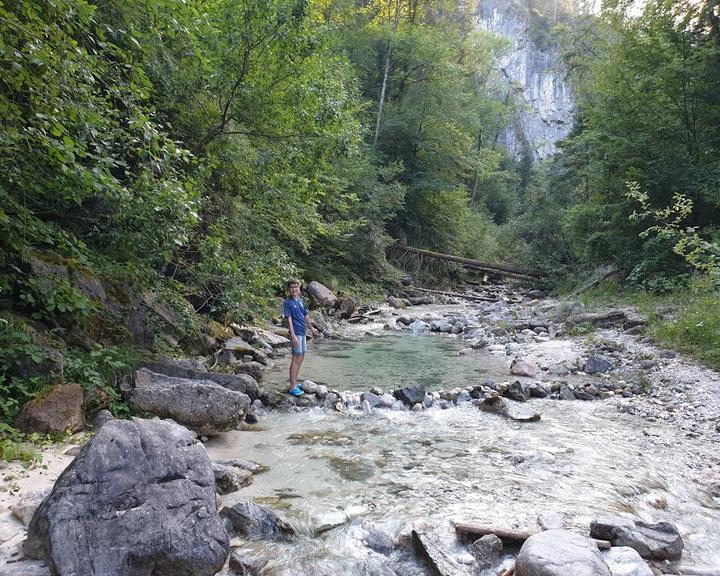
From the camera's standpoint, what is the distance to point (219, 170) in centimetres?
991

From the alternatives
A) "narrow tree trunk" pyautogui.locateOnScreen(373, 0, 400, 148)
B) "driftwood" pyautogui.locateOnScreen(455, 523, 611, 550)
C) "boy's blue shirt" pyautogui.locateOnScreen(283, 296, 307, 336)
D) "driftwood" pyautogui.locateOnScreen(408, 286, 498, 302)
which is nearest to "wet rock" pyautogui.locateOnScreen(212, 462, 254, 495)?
"driftwood" pyautogui.locateOnScreen(455, 523, 611, 550)

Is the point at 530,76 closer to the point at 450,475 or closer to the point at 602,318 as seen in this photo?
the point at 602,318

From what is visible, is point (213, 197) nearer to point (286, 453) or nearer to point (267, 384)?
point (267, 384)

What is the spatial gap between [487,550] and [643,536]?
3.51 feet

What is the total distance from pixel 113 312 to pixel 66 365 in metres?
1.51

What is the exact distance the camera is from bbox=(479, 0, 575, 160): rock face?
208 feet

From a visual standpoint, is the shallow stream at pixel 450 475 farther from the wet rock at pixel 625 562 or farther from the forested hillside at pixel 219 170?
the forested hillside at pixel 219 170

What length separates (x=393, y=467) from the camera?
15.0 feet

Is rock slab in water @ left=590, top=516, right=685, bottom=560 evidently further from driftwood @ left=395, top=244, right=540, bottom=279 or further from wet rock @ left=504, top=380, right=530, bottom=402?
driftwood @ left=395, top=244, right=540, bottom=279

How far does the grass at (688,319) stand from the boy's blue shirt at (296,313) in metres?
6.52

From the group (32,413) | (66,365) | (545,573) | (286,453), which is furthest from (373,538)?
(66,365)

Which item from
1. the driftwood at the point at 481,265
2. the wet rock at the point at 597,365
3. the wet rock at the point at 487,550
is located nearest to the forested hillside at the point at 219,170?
the driftwood at the point at 481,265

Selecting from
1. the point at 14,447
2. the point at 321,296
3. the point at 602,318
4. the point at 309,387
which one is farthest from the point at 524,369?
the point at 321,296

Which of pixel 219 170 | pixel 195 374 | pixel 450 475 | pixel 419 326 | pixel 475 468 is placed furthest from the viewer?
pixel 419 326
